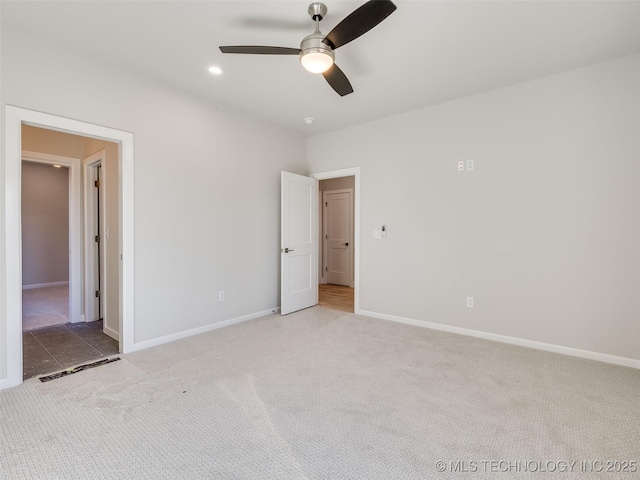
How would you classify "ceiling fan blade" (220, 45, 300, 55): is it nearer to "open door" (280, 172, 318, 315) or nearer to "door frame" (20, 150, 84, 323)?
"open door" (280, 172, 318, 315)

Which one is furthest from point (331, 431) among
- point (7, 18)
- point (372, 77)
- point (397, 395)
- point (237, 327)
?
point (7, 18)

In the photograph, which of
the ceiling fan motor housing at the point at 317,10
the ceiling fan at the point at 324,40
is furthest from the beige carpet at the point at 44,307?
the ceiling fan motor housing at the point at 317,10

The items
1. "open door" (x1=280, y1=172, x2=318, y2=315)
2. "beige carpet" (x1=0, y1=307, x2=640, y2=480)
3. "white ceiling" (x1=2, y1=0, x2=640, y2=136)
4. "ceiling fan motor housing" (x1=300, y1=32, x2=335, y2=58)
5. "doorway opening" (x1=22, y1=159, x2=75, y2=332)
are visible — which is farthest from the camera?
"doorway opening" (x1=22, y1=159, x2=75, y2=332)

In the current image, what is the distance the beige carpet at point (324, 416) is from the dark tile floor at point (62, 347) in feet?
1.08

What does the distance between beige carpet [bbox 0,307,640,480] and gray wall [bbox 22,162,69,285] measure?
5.91 m

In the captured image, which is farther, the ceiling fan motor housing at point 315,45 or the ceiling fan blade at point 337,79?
the ceiling fan blade at point 337,79

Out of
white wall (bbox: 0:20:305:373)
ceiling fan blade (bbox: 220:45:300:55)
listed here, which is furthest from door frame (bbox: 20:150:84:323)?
ceiling fan blade (bbox: 220:45:300:55)

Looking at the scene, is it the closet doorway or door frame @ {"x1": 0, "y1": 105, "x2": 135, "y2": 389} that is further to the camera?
the closet doorway

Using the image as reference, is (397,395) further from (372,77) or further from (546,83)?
(546,83)

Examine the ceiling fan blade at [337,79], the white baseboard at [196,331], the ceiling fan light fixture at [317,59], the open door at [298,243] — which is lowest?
the white baseboard at [196,331]

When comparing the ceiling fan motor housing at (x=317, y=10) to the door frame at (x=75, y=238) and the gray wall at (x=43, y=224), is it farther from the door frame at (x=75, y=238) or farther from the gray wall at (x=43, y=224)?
the gray wall at (x=43, y=224)

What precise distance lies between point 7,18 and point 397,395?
396cm

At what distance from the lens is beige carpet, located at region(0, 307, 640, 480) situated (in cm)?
156

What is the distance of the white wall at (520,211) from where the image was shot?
273cm
